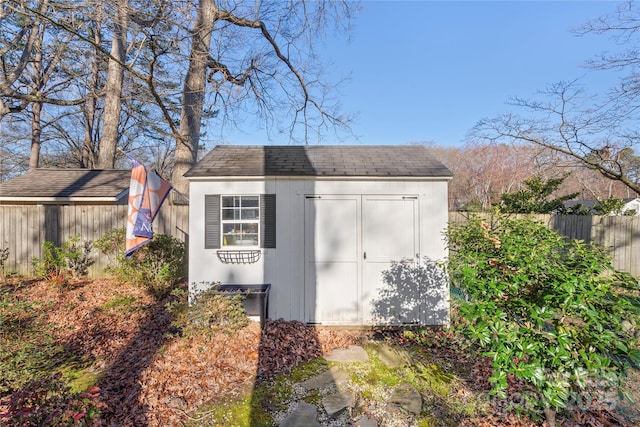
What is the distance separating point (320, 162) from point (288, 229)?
1.52 meters

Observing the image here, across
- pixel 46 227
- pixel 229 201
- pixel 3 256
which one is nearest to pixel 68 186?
pixel 46 227

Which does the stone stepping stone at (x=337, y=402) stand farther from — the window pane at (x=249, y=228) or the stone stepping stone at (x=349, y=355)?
the window pane at (x=249, y=228)

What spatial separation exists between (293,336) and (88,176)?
1079 centimetres

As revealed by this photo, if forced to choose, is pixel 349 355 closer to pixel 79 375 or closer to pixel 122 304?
pixel 79 375

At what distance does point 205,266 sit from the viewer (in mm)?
5066

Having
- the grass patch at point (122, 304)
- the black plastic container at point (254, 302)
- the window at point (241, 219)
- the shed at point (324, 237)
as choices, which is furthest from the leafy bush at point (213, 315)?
the grass patch at point (122, 304)

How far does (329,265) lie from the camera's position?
517 centimetres

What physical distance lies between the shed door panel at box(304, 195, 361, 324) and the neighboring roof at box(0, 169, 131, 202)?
7.59 metres

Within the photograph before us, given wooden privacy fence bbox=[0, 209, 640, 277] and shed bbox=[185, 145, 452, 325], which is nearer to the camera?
shed bbox=[185, 145, 452, 325]

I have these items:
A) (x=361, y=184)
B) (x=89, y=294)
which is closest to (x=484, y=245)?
(x=361, y=184)

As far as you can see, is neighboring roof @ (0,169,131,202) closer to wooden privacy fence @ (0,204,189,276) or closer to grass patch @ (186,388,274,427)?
wooden privacy fence @ (0,204,189,276)

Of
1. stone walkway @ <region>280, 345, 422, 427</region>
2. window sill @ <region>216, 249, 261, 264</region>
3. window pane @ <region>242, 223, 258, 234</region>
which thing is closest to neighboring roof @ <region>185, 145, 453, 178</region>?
window pane @ <region>242, 223, 258, 234</region>

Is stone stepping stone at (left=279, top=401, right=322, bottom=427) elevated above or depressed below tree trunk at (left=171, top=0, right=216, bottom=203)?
below

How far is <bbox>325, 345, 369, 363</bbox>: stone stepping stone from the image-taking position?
388 centimetres
